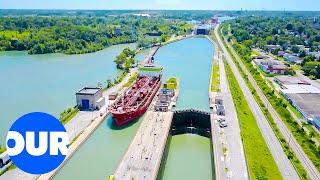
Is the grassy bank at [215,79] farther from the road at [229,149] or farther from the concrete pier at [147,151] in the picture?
the concrete pier at [147,151]

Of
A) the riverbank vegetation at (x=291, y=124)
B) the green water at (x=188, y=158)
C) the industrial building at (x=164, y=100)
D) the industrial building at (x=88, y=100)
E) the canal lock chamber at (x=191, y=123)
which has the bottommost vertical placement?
the green water at (x=188, y=158)

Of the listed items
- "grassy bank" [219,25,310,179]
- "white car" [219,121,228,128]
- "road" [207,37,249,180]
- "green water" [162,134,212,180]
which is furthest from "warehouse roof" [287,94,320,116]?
"green water" [162,134,212,180]

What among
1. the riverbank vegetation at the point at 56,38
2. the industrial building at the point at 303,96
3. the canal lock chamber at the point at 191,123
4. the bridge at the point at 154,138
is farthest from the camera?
the riverbank vegetation at the point at 56,38

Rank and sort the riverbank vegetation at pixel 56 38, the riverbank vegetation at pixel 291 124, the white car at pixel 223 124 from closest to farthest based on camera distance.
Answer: the riverbank vegetation at pixel 291 124 < the white car at pixel 223 124 < the riverbank vegetation at pixel 56 38

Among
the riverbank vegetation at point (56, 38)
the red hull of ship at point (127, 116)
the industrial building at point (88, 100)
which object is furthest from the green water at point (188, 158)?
the riverbank vegetation at point (56, 38)

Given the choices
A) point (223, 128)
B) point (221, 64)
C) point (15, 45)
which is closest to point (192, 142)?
point (223, 128)

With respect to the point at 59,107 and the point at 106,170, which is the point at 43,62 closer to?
the point at 59,107

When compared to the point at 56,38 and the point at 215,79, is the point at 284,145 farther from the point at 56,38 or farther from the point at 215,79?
the point at 56,38

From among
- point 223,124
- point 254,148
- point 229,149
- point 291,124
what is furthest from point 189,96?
point 254,148
